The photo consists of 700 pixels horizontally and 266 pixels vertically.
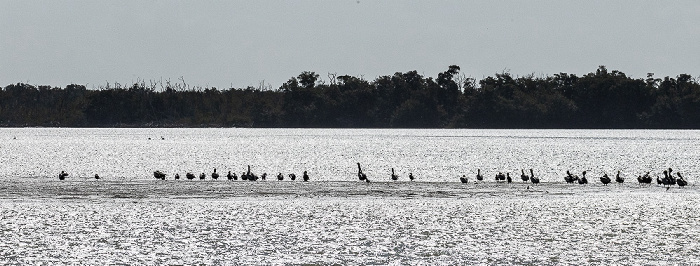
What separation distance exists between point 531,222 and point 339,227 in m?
6.05

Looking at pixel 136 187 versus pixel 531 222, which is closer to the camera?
pixel 531 222

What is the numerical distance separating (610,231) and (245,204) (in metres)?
13.5

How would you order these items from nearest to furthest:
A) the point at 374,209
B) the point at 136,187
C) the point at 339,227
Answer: the point at 339,227
the point at 374,209
the point at 136,187

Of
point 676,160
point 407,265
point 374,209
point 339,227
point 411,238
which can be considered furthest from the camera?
point 676,160

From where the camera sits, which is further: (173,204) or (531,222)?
(173,204)

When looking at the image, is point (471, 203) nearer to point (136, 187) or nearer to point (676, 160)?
point (136, 187)

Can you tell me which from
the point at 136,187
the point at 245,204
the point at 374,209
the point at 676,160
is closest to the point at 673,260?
the point at 374,209

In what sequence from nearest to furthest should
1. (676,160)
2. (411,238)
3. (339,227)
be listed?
(411,238), (339,227), (676,160)

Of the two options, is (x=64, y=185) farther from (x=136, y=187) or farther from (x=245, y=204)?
(x=245, y=204)

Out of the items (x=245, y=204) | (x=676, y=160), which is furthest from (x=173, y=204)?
(x=676, y=160)

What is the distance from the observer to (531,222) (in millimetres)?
34000

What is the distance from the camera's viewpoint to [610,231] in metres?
31.7

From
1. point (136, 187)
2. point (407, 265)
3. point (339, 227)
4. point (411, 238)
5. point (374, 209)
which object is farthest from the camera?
point (136, 187)

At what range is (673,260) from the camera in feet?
85.0
